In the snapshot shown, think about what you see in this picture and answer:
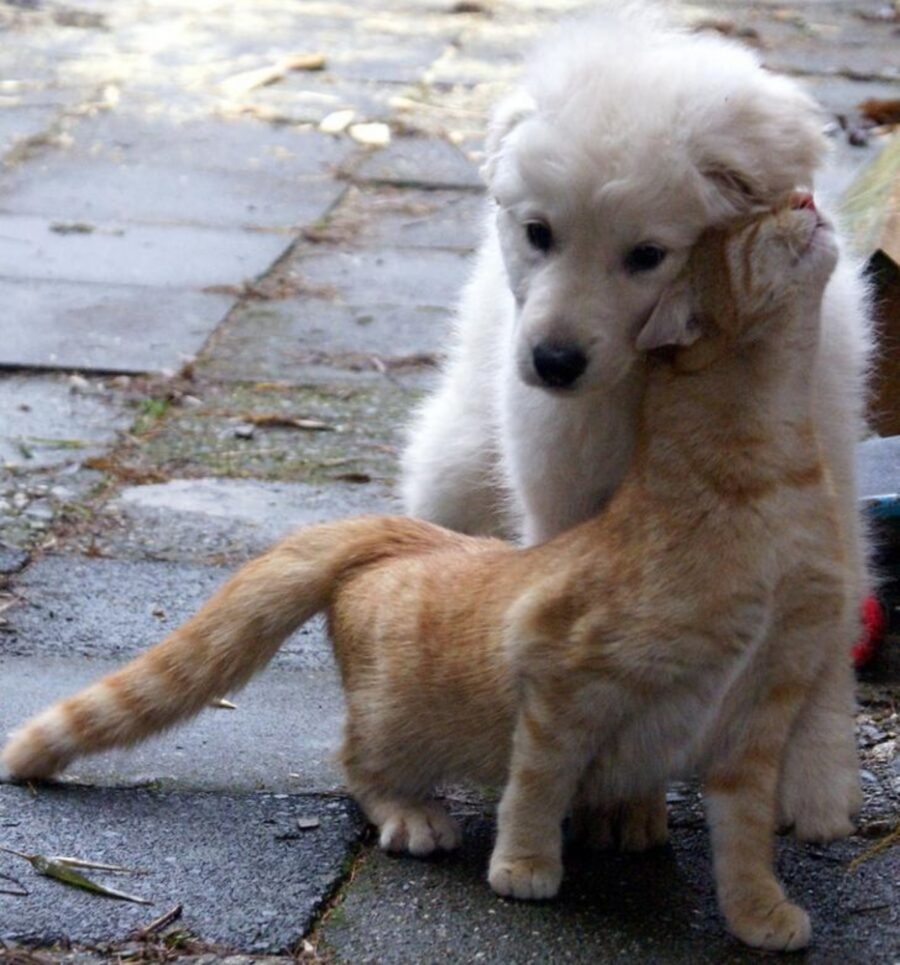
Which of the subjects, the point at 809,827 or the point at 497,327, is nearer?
the point at 809,827

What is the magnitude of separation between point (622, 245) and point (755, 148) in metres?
0.28

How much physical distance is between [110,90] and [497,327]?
5.11 m

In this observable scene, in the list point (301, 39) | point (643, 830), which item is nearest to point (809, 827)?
point (643, 830)

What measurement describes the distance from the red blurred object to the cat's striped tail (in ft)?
3.39

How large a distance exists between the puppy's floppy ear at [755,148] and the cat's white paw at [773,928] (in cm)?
103

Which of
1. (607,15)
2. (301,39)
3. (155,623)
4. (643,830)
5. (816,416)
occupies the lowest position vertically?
(301,39)

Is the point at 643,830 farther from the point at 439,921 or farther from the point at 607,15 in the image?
Answer: the point at 607,15

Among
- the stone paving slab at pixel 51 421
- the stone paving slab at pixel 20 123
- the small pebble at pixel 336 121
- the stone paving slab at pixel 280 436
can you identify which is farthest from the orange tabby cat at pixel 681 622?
the small pebble at pixel 336 121

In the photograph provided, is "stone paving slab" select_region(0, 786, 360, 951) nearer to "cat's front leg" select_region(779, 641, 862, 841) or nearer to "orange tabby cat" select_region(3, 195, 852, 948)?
"orange tabby cat" select_region(3, 195, 852, 948)

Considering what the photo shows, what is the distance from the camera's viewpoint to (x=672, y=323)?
2543 mm

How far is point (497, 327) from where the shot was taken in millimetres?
3658

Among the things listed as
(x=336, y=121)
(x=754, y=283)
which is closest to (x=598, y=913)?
(x=754, y=283)

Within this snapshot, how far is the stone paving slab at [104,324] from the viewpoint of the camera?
5176mm

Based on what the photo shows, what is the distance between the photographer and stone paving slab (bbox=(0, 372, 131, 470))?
14.8 feet
